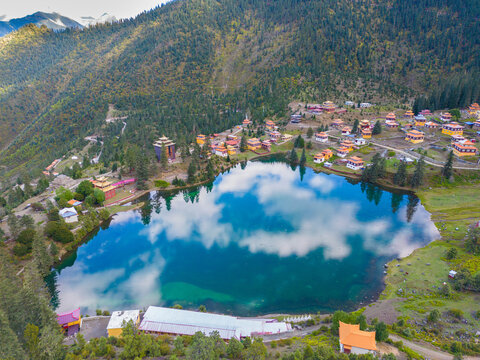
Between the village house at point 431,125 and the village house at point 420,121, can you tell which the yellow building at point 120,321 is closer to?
the village house at point 431,125

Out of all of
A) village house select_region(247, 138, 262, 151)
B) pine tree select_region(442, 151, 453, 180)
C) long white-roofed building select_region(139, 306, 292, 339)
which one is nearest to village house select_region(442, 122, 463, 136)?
pine tree select_region(442, 151, 453, 180)

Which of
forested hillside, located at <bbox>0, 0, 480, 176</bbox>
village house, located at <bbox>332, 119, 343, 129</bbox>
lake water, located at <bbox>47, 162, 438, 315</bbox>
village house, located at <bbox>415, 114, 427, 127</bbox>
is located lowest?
lake water, located at <bbox>47, 162, 438, 315</bbox>

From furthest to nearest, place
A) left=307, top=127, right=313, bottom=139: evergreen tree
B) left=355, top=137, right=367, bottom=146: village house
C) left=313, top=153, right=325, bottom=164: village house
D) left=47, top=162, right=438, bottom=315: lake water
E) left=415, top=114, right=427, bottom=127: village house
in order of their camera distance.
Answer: left=307, top=127, right=313, bottom=139: evergreen tree → left=415, top=114, right=427, bottom=127: village house → left=355, top=137, right=367, bottom=146: village house → left=313, top=153, right=325, bottom=164: village house → left=47, top=162, right=438, bottom=315: lake water

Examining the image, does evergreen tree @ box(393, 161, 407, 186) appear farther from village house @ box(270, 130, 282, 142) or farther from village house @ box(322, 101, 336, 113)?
village house @ box(322, 101, 336, 113)

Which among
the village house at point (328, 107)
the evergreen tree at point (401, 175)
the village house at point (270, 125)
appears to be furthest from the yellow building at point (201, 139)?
the evergreen tree at point (401, 175)

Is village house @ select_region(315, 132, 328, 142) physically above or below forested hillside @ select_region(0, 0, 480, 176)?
below

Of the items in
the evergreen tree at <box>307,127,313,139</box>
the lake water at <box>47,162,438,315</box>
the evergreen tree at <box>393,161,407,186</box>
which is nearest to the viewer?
the lake water at <box>47,162,438,315</box>

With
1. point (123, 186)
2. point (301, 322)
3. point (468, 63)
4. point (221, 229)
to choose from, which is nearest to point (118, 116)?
point (123, 186)
